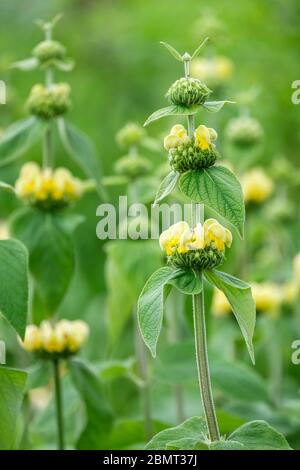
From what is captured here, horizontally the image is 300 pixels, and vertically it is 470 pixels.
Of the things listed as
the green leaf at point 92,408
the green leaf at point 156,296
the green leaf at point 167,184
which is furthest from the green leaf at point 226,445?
the green leaf at point 92,408

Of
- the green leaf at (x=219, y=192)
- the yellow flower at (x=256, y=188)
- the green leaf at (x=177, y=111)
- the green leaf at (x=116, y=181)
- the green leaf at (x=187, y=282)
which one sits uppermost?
the yellow flower at (x=256, y=188)

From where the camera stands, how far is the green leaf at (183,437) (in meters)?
0.76

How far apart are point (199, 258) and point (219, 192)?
2.6 inches

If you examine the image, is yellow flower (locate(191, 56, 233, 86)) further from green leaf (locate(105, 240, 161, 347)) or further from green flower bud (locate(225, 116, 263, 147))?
green leaf (locate(105, 240, 161, 347))

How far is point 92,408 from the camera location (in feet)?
3.52

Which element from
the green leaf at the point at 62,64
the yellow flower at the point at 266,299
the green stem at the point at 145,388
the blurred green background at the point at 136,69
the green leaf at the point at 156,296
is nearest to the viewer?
the green leaf at the point at 156,296

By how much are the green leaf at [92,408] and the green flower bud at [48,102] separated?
0.32 metres

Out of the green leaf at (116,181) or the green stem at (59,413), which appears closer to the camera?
the green stem at (59,413)

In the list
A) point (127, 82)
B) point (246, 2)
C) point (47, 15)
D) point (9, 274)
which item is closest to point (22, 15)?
point (47, 15)

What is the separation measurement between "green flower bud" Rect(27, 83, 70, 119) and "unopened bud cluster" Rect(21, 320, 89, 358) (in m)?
0.27

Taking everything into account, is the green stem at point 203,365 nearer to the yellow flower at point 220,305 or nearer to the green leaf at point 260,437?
the green leaf at point 260,437

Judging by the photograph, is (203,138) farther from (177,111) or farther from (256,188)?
(256,188)

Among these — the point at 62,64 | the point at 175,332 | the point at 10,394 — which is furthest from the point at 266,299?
the point at 10,394
